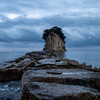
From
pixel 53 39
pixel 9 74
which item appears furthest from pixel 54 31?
pixel 9 74

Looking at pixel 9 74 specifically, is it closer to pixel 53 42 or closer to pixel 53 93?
pixel 53 93

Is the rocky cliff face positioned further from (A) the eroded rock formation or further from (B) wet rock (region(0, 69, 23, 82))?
(B) wet rock (region(0, 69, 23, 82))

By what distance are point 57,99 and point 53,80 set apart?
46.8 inches

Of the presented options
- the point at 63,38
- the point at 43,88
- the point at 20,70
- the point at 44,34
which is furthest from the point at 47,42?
the point at 43,88

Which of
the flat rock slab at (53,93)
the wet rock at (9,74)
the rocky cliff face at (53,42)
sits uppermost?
the rocky cliff face at (53,42)

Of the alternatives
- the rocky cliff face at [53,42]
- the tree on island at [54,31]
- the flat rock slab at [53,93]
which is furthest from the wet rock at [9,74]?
the tree on island at [54,31]

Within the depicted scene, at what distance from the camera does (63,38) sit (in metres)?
65.5

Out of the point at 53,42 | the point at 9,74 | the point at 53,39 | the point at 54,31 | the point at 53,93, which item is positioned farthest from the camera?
the point at 54,31

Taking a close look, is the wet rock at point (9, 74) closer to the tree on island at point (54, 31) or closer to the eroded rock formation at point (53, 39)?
the eroded rock formation at point (53, 39)

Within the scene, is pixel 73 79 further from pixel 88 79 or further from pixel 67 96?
pixel 67 96

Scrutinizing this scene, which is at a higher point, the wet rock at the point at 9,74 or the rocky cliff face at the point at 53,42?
the rocky cliff face at the point at 53,42

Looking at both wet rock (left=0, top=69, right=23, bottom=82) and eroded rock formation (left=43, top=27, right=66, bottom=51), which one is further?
eroded rock formation (left=43, top=27, right=66, bottom=51)

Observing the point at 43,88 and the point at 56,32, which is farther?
the point at 56,32

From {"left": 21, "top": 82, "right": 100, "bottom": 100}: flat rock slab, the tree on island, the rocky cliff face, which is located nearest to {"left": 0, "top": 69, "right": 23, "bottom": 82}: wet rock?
{"left": 21, "top": 82, "right": 100, "bottom": 100}: flat rock slab
